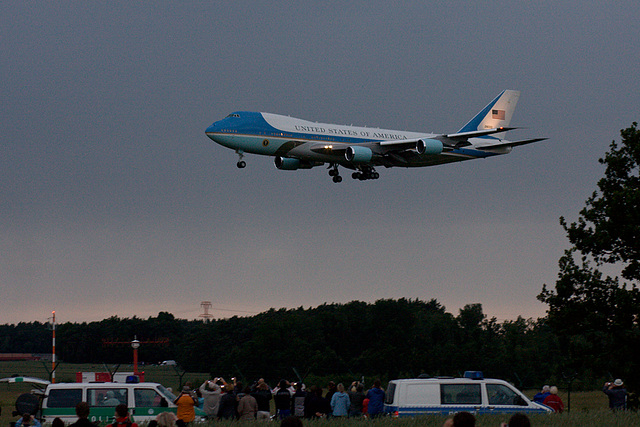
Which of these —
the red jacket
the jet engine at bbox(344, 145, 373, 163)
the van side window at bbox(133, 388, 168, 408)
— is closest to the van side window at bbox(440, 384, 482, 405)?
the red jacket

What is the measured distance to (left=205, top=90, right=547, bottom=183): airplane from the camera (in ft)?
163

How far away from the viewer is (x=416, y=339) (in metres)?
97.9

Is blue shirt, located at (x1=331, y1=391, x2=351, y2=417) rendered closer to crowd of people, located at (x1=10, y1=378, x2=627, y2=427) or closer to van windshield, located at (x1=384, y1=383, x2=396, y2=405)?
crowd of people, located at (x1=10, y1=378, x2=627, y2=427)

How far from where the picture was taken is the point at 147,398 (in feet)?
64.4

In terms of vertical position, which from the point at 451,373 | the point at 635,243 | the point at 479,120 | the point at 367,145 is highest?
the point at 479,120

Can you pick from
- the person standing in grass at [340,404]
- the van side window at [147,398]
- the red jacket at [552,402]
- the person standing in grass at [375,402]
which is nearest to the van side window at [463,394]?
the person standing in grass at [375,402]

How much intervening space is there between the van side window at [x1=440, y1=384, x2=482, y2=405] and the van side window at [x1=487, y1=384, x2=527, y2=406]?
271mm

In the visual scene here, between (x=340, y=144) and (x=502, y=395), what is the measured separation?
35.2 metres

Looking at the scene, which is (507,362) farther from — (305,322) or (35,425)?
(35,425)

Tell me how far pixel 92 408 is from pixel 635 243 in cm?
2824

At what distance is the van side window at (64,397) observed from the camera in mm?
18969

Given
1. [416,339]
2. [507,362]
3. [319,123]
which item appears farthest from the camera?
[416,339]

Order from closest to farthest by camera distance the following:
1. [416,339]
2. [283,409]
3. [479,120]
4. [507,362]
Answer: [283,409]
[479,120]
[507,362]
[416,339]

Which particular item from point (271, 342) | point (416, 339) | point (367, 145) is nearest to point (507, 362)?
point (416, 339)
